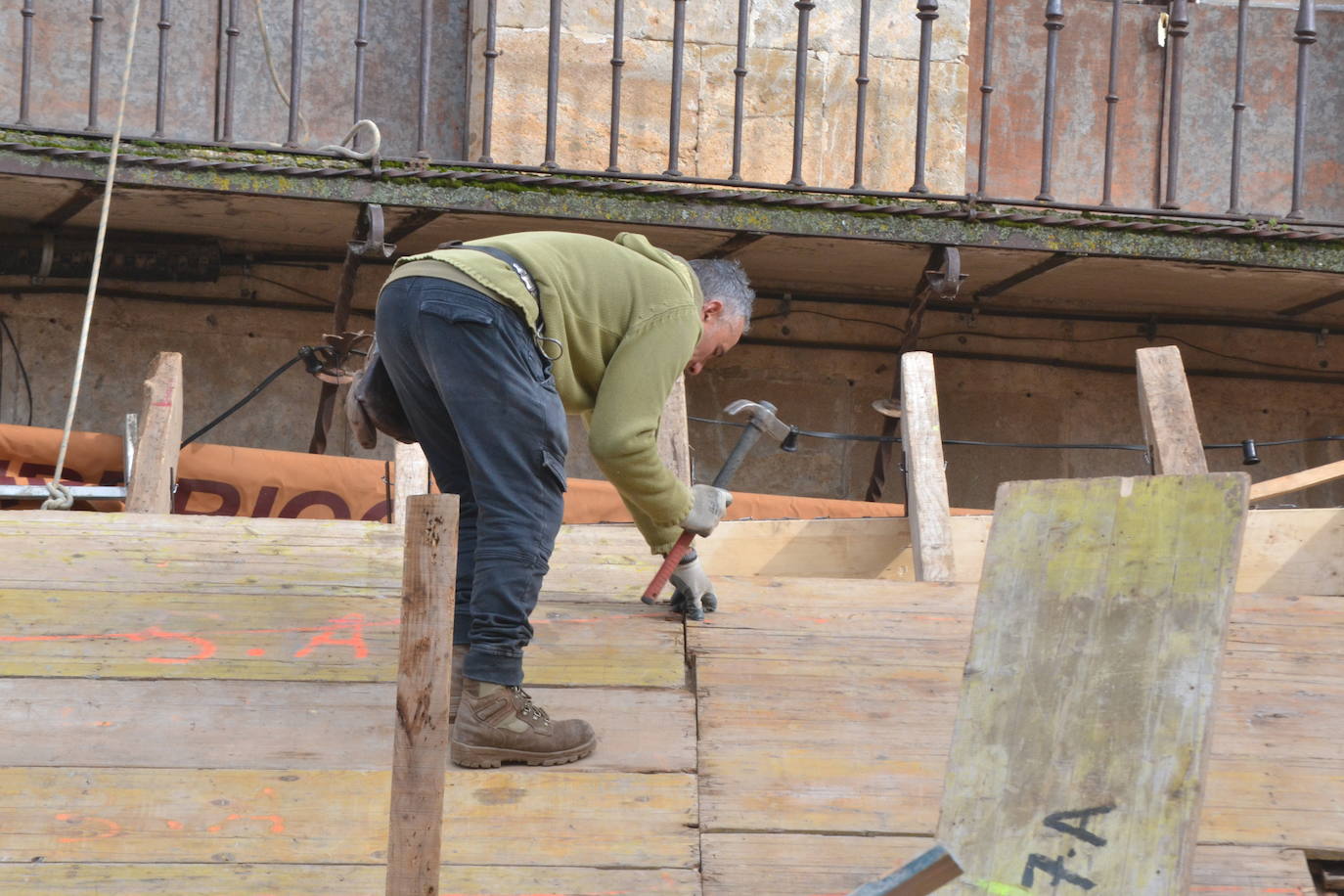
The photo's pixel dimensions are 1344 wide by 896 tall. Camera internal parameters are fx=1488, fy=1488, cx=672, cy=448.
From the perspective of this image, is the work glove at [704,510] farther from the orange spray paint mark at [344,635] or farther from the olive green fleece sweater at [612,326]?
the orange spray paint mark at [344,635]

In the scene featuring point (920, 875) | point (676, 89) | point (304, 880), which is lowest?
point (304, 880)

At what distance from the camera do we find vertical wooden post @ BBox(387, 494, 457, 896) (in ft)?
7.11

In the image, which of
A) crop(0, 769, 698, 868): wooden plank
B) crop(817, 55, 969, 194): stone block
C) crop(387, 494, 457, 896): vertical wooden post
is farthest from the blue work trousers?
crop(817, 55, 969, 194): stone block

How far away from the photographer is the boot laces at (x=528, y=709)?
3187 millimetres

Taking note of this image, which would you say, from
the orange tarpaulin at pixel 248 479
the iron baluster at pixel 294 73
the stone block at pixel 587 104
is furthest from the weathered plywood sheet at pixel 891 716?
the stone block at pixel 587 104

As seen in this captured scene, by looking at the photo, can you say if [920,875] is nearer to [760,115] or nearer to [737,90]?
[737,90]

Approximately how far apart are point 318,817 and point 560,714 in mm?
707

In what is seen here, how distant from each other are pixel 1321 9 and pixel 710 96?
409 centimetres

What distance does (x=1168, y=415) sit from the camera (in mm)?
5512

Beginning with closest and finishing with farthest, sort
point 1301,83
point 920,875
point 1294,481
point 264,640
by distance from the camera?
point 920,875 < point 264,640 < point 1294,481 < point 1301,83

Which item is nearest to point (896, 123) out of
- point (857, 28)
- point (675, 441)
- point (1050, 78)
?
point (857, 28)

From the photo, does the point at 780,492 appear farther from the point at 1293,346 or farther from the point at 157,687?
the point at 157,687

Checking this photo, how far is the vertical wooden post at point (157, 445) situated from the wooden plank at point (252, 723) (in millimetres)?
2039

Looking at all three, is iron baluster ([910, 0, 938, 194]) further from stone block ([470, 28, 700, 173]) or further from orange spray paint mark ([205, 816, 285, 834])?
orange spray paint mark ([205, 816, 285, 834])
